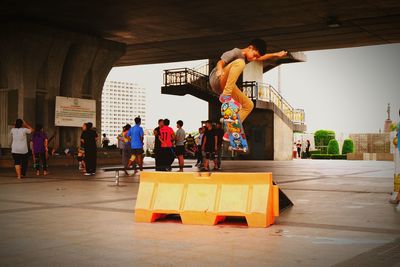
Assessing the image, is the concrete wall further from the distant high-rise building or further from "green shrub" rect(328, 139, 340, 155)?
the distant high-rise building

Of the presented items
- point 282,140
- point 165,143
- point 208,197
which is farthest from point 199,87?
point 208,197

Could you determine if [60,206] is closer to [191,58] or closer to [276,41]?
[276,41]

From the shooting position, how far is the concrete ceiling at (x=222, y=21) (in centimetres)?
2214

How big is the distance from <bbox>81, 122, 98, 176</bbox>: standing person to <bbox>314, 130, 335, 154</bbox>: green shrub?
1442 inches

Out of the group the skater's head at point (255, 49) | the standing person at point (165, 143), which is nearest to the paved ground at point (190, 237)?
the skater's head at point (255, 49)

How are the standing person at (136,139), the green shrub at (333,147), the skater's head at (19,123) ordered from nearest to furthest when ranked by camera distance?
the skater's head at (19,123) < the standing person at (136,139) < the green shrub at (333,147)

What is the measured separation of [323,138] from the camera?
177 feet

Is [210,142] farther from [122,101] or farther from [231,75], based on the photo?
[122,101]

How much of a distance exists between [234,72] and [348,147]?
150 feet

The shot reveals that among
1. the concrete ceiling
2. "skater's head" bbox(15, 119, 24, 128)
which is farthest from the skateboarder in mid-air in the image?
the concrete ceiling

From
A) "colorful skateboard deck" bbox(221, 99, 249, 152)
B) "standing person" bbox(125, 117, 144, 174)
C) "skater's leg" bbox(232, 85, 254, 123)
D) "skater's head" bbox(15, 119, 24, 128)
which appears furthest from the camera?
"standing person" bbox(125, 117, 144, 174)

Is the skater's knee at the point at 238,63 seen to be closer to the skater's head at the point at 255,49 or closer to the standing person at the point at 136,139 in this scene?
the skater's head at the point at 255,49

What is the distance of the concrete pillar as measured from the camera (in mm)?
25562

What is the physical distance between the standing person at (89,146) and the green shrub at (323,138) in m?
36.6
